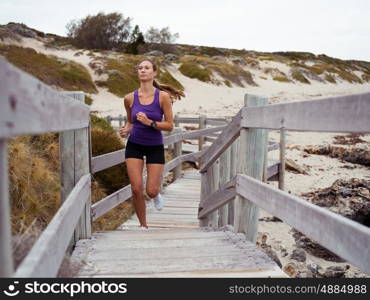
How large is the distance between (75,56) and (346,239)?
110 feet

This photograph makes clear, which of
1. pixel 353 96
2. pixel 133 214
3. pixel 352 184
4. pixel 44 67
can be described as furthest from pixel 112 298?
pixel 44 67

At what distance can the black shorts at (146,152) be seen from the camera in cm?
400

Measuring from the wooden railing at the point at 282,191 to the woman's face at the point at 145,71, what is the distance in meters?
0.88

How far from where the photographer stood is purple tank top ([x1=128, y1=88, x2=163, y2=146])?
3967 mm

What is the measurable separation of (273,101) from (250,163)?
89.6ft

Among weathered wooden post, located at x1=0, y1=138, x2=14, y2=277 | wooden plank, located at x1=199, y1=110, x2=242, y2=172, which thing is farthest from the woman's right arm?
weathered wooden post, located at x1=0, y1=138, x2=14, y2=277

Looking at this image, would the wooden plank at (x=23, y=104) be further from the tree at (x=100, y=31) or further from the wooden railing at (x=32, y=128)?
the tree at (x=100, y=31)

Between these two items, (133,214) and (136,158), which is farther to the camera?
(133,214)

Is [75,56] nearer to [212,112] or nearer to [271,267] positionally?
[212,112]

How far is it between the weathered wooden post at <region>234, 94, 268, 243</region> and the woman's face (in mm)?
1110

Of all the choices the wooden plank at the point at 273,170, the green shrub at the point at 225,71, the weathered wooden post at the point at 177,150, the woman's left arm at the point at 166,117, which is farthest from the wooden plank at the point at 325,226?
the green shrub at the point at 225,71

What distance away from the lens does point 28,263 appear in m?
1.28

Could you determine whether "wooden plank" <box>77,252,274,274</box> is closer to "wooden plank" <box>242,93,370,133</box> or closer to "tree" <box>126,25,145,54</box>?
"wooden plank" <box>242,93,370,133</box>

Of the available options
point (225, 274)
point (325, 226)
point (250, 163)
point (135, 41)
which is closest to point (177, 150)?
point (250, 163)
